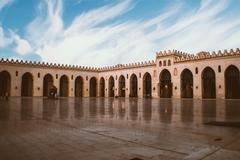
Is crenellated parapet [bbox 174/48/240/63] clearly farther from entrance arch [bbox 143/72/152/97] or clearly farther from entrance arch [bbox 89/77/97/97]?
entrance arch [bbox 89/77/97/97]

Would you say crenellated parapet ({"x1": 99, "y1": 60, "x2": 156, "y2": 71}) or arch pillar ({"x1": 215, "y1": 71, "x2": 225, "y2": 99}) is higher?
crenellated parapet ({"x1": 99, "y1": 60, "x2": 156, "y2": 71})

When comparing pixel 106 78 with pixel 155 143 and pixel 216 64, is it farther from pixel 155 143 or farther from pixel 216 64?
pixel 155 143

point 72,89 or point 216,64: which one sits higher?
point 216,64

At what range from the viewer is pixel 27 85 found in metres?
44.2

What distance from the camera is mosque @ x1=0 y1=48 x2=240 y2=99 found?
3372 centimetres

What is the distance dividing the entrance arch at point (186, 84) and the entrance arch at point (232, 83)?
240 inches

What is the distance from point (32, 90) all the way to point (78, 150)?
143ft

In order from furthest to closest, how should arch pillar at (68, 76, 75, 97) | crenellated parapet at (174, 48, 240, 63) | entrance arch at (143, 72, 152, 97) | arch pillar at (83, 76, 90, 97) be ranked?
arch pillar at (83, 76, 90, 97) < arch pillar at (68, 76, 75, 97) < entrance arch at (143, 72, 152, 97) < crenellated parapet at (174, 48, 240, 63)

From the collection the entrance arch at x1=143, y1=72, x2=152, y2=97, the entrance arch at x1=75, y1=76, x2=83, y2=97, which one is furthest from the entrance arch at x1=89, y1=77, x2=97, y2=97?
the entrance arch at x1=143, y1=72, x2=152, y2=97

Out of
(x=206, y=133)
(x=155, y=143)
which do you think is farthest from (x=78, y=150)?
(x=206, y=133)

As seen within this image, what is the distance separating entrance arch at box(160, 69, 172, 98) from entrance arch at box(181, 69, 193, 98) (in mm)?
2792

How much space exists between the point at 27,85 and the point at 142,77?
73.1 ft

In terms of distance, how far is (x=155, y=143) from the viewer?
359cm

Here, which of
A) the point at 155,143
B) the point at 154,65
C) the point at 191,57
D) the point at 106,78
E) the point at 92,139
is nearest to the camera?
the point at 155,143
